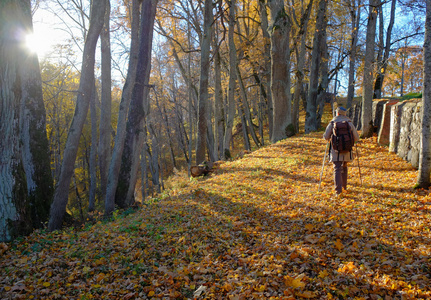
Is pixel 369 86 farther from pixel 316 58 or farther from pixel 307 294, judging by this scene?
pixel 307 294

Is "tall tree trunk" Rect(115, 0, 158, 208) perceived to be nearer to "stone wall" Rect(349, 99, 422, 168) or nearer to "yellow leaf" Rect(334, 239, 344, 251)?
"yellow leaf" Rect(334, 239, 344, 251)

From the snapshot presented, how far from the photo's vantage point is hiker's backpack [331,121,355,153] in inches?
248

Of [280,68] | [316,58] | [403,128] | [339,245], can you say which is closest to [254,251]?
[339,245]

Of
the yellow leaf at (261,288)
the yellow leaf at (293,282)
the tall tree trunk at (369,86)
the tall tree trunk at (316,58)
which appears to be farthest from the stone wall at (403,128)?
the yellow leaf at (261,288)

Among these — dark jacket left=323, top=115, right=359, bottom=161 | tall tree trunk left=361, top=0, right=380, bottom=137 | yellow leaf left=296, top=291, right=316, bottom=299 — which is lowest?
yellow leaf left=296, top=291, right=316, bottom=299

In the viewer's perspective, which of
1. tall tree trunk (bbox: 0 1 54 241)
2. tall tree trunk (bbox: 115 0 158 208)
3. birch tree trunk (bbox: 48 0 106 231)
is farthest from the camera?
tall tree trunk (bbox: 115 0 158 208)

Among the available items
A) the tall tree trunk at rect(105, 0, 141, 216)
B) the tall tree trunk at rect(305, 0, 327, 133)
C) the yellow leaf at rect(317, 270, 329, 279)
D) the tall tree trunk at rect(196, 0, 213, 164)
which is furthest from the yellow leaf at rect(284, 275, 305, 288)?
the tall tree trunk at rect(305, 0, 327, 133)

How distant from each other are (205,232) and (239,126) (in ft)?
97.5

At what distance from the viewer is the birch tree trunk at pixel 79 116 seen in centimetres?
700

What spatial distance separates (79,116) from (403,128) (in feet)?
31.9

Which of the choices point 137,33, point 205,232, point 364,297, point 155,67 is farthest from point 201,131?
point 155,67

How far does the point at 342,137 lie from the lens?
633cm

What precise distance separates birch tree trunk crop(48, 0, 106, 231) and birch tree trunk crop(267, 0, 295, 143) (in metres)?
8.24

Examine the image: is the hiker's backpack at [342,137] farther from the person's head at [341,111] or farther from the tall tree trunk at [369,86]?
the tall tree trunk at [369,86]
